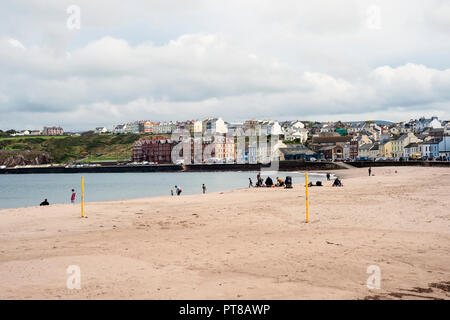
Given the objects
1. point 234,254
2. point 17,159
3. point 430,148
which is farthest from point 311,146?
point 234,254

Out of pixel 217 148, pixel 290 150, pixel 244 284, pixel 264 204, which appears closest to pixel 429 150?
pixel 290 150

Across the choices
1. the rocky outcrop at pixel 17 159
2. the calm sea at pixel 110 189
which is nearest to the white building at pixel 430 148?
the calm sea at pixel 110 189

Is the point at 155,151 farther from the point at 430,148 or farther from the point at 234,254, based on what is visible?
the point at 234,254

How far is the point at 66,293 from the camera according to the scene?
323 inches

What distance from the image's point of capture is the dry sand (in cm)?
825

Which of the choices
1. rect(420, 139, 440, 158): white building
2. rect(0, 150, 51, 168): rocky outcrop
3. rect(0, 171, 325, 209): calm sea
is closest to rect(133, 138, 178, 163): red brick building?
rect(0, 150, 51, 168): rocky outcrop

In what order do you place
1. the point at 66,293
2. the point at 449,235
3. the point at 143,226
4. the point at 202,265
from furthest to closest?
the point at 143,226, the point at 449,235, the point at 202,265, the point at 66,293

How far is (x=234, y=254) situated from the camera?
11414mm

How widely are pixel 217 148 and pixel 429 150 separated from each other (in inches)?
3022

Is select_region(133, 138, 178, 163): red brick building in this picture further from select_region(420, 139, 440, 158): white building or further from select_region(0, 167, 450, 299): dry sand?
select_region(0, 167, 450, 299): dry sand

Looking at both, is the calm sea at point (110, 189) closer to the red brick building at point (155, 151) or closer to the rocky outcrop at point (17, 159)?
the red brick building at point (155, 151)

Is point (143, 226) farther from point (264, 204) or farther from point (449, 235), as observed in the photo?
point (449, 235)
